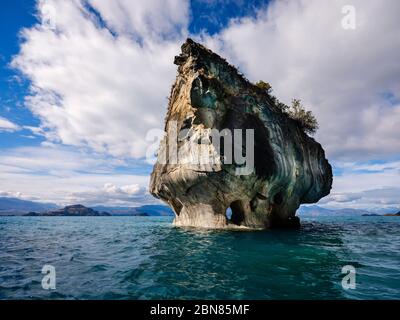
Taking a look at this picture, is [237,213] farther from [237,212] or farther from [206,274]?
[206,274]

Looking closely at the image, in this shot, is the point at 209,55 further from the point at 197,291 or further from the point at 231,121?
the point at 197,291

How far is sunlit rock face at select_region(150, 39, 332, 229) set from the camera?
24469 millimetres

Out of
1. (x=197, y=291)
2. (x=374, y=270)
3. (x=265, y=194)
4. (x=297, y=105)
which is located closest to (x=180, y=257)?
(x=197, y=291)

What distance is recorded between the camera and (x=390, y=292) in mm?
7848

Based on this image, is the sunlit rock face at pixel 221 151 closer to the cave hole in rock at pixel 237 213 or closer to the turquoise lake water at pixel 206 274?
the cave hole in rock at pixel 237 213

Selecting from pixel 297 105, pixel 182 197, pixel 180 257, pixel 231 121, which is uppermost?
pixel 297 105

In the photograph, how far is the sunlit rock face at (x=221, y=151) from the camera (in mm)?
24469

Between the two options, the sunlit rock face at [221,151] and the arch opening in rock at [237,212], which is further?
the arch opening in rock at [237,212]

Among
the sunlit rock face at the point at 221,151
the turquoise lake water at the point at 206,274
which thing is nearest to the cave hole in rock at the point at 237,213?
the sunlit rock face at the point at 221,151

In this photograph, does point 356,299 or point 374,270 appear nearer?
point 356,299

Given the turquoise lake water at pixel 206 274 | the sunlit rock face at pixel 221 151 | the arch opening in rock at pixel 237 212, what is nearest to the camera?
the turquoise lake water at pixel 206 274

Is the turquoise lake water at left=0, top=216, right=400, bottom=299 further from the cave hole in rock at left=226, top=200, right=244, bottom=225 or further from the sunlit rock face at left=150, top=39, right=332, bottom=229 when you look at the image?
the cave hole in rock at left=226, top=200, right=244, bottom=225

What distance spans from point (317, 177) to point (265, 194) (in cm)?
1520
